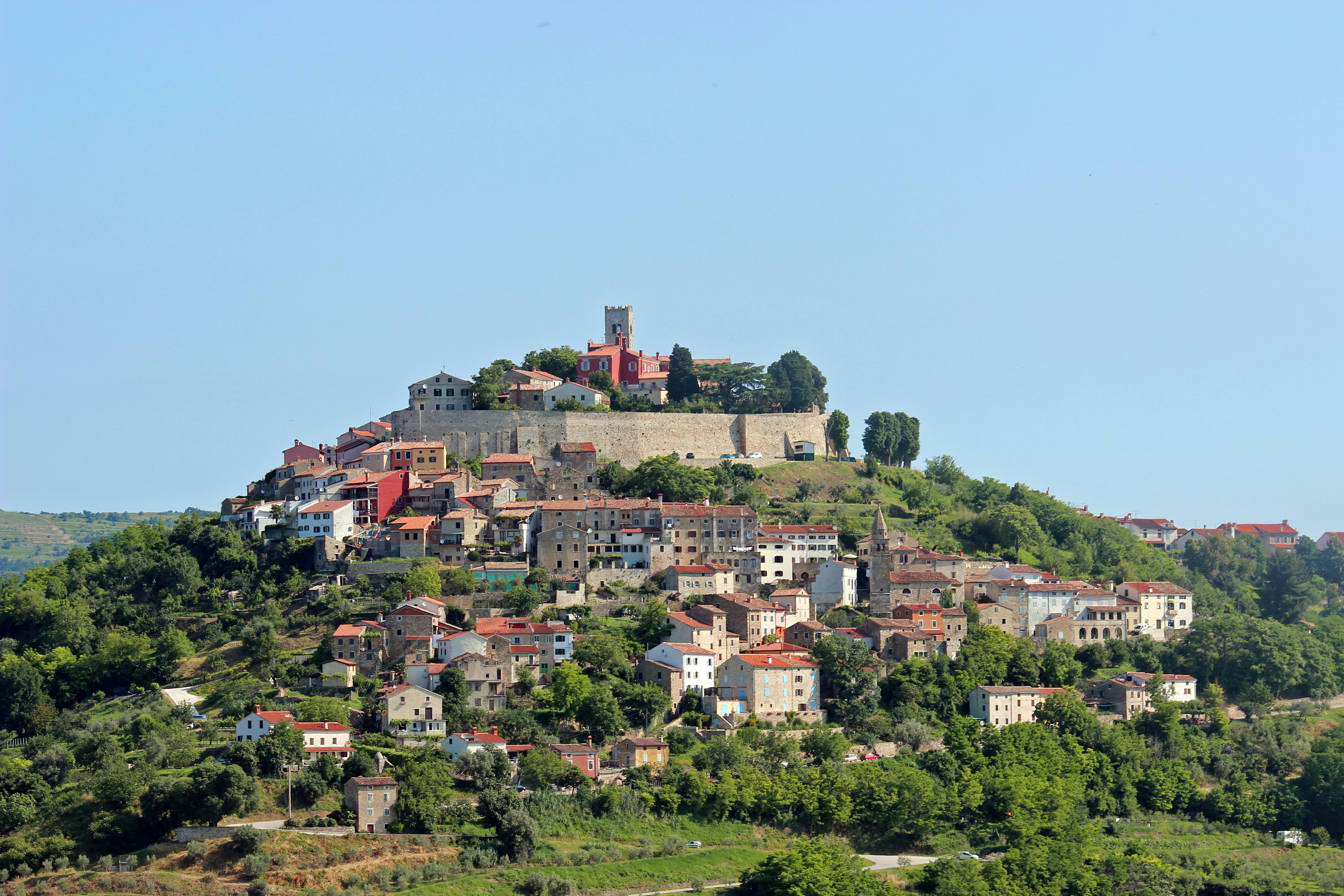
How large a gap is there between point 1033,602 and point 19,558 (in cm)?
16159

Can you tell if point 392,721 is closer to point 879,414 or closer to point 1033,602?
point 1033,602

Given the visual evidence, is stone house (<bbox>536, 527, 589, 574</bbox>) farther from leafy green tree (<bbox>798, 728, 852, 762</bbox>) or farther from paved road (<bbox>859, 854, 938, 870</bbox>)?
paved road (<bbox>859, 854, 938, 870</bbox>)

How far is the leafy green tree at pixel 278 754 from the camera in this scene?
4888cm

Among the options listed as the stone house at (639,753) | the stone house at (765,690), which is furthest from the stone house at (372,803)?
the stone house at (765,690)

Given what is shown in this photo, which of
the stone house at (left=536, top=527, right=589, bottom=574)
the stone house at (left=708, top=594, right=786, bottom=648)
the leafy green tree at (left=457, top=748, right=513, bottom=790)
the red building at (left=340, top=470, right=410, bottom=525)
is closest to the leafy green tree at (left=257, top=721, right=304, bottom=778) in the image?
the leafy green tree at (left=457, top=748, right=513, bottom=790)

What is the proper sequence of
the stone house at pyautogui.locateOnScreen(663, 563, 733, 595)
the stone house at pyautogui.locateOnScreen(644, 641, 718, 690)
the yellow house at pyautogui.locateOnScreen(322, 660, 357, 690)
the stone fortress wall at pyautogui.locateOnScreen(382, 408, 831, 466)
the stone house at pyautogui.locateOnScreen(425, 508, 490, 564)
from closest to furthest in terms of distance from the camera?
the yellow house at pyautogui.locateOnScreen(322, 660, 357, 690)
the stone house at pyautogui.locateOnScreen(644, 641, 718, 690)
the stone house at pyautogui.locateOnScreen(663, 563, 733, 595)
the stone house at pyautogui.locateOnScreen(425, 508, 490, 564)
the stone fortress wall at pyautogui.locateOnScreen(382, 408, 831, 466)

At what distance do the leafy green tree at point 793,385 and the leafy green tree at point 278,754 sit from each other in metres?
43.1

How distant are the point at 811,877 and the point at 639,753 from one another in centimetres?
805

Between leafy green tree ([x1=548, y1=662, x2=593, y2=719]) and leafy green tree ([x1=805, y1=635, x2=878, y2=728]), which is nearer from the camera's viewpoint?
leafy green tree ([x1=548, y1=662, x2=593, y2=719])

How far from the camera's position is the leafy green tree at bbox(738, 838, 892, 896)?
47531mm

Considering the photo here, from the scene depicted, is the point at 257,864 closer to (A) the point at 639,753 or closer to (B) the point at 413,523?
(A) the point at 639,753

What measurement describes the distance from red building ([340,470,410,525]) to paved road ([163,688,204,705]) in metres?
13.1

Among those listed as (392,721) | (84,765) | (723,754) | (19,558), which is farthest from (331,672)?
(19,558)

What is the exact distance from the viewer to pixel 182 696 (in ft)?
186
